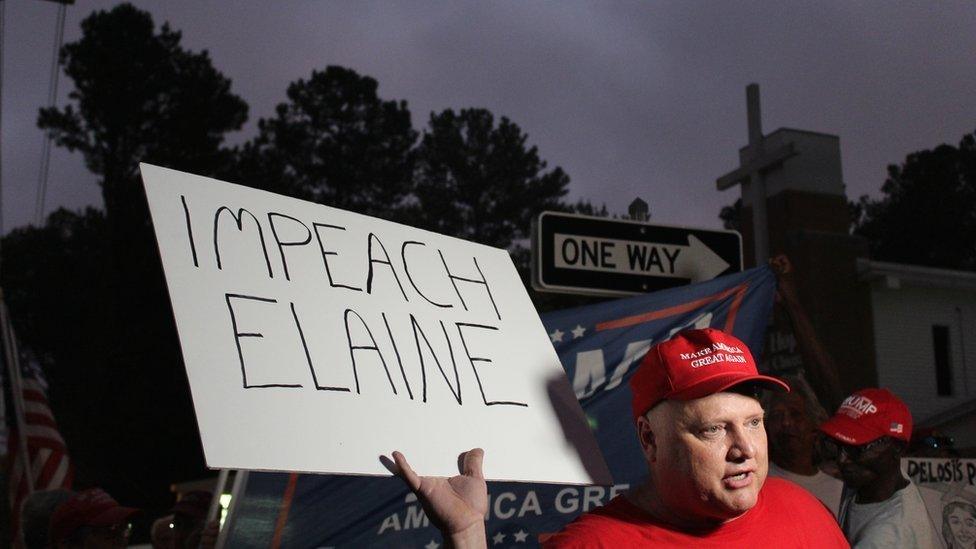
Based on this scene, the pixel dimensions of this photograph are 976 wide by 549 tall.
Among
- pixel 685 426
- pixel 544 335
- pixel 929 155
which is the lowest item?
pixel 685 426

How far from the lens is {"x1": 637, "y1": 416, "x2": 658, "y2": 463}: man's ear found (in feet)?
7.58

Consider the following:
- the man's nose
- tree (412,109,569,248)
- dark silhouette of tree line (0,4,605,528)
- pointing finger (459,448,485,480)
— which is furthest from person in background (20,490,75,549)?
tree (412,109,569,248)

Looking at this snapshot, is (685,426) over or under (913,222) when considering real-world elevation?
under

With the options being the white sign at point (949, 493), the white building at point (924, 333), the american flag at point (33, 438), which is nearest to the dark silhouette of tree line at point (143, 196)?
the white building at point (924, 333)

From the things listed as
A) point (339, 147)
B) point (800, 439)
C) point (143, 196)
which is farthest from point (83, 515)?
point (339, 147)

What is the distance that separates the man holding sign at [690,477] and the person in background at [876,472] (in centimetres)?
138

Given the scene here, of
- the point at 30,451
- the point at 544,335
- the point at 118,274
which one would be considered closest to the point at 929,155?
the point at 118,274

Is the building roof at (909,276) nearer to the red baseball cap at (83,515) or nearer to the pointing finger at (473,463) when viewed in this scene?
the red baseball cap at (83,515)

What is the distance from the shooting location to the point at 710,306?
4.39 meters

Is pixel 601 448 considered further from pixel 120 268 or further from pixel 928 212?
pixel 928 212

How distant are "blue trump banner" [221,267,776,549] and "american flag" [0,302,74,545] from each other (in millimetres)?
5001

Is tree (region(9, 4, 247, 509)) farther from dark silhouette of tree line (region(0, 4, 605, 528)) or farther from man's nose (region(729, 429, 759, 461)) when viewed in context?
man's nose (region(729, 429, 759, 461))

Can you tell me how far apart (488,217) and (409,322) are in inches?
1652

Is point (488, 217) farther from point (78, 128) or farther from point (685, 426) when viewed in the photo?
point (685, 426)
